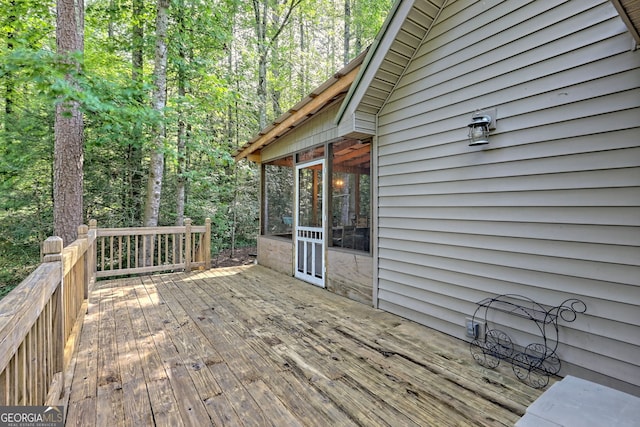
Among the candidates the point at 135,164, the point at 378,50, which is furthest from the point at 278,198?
the point at 135,164

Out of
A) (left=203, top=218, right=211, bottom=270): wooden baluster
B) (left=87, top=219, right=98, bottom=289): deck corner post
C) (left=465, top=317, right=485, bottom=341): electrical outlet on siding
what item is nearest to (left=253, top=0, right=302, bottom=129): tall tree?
(left=203, top=218, right=211, bottom=270): wooden baluster

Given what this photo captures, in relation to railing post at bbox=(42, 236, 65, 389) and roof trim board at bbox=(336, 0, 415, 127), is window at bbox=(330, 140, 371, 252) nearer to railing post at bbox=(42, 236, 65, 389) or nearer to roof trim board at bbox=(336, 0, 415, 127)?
roof trim board at bbox=(336, 0, 415, 127)

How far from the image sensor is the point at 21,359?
1293 mm

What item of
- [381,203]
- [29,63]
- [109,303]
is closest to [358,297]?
[381,203]

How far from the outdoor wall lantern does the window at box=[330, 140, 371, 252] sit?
5.18ft

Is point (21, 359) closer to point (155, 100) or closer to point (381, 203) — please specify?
point (381, 203)

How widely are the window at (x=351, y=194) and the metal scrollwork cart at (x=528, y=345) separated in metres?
1.78

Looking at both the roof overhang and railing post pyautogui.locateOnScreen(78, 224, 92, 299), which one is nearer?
the roof overhang

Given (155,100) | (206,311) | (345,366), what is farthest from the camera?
(155,100)

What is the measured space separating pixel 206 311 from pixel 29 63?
391 cm

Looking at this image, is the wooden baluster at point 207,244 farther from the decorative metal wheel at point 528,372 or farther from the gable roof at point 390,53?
the decorative metal wheel at point 528,372

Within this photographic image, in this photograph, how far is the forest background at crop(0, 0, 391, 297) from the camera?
5.29 metres

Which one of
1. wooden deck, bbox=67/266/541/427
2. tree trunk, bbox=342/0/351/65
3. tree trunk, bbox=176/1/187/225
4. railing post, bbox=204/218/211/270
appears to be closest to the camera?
wooden deck, bbox=67/266/541/427

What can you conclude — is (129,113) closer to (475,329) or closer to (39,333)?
(39,333)
